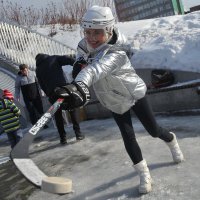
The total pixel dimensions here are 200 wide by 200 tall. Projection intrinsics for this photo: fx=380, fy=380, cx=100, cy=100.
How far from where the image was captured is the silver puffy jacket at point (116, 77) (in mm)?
2861

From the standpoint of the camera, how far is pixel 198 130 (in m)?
4.79

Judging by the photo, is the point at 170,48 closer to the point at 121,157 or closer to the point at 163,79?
the point at 163,79

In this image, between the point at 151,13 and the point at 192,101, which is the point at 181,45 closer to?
the point at 192,101

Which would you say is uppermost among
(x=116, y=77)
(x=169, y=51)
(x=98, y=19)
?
(x=98, y=19)

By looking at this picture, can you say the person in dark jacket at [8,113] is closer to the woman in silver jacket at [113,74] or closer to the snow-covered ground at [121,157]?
the snow-covered ground at [121,157]

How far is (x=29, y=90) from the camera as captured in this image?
7.82 m

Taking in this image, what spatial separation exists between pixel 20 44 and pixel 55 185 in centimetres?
A: 823

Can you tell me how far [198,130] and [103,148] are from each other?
1243 millimetres

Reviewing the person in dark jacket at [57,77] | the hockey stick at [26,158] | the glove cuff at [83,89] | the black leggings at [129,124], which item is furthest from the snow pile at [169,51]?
the glove cuff at [83,89]

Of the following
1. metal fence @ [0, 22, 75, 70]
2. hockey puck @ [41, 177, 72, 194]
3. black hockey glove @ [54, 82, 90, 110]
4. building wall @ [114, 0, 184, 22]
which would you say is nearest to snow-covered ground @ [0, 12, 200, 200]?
hockey puck @ [41, 177, 72, 194]

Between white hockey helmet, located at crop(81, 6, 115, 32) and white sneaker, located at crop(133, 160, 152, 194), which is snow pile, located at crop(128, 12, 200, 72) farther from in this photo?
white hockey helmet, located at crop(81, 6, 115, 32)

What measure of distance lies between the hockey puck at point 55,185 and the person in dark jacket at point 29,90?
14.9 ft

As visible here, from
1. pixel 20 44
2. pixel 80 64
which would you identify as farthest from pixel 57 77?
pixel 20 44

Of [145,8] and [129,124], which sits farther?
[145,8]
